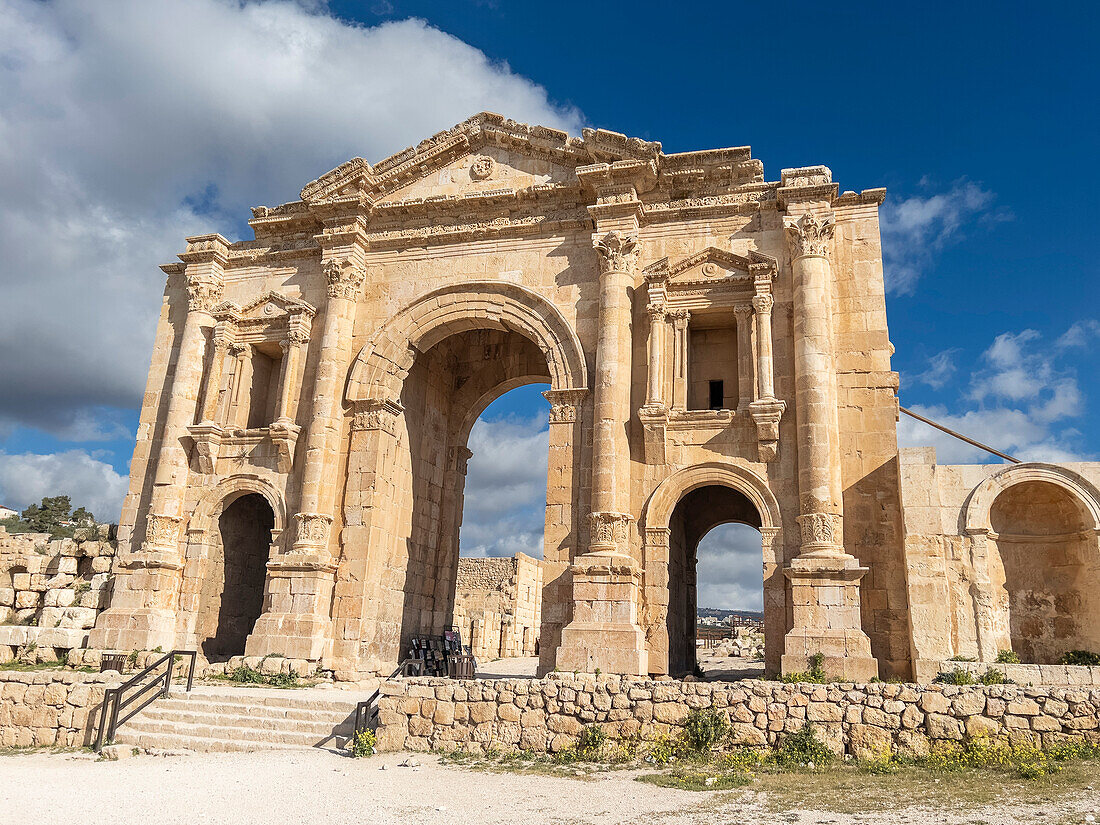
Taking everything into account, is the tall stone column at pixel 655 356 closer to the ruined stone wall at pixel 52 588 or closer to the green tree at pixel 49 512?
the ruined stone wall at pixel 52 588

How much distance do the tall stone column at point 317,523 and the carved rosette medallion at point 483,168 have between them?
10.8ft

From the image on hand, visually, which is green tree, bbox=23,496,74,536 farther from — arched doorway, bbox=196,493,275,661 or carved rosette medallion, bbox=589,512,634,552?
carved rosette medallion, bbox=589,512,634,552

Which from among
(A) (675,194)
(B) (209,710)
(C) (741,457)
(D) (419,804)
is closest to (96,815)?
(D) (419,804)

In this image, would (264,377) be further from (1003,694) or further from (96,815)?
(1003,694)

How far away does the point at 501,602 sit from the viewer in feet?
98.9

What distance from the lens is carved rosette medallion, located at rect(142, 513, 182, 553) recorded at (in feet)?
54.8

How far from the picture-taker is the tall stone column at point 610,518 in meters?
13.5

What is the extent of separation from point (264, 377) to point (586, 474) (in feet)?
28.4

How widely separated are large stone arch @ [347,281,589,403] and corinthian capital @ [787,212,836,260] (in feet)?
15.2

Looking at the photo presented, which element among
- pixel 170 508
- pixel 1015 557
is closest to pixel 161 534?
pixel 170 508

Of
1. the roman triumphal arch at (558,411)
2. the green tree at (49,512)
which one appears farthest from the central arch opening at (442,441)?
the green tree at (49,512)

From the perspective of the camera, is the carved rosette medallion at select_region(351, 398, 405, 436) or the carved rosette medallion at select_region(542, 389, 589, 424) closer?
the carved rosette medallion at select_region(542, 389, 589, 424)

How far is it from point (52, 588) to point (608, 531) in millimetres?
12138

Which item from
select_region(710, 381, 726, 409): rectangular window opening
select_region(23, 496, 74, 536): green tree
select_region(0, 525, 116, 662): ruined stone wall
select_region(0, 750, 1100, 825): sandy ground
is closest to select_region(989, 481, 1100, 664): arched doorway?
select_region(710, 381, 726, 409): rectangular window opening
